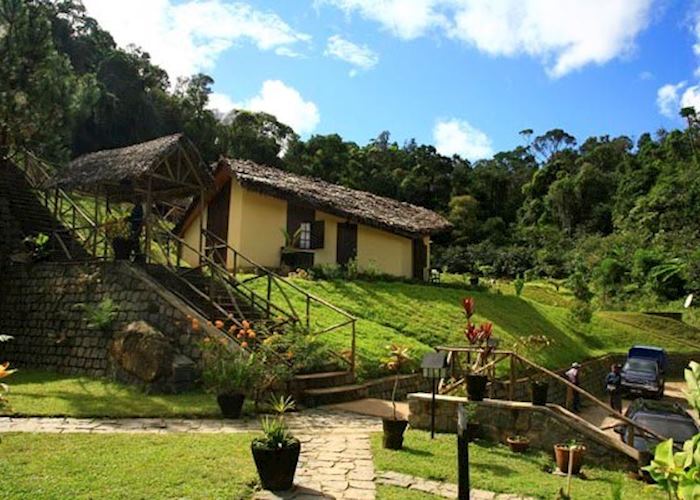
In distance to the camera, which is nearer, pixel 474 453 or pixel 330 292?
pixel 474 453

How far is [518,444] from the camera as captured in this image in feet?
27.6

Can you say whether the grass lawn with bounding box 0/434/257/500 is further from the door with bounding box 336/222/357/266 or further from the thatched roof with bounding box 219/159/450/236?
the door with bounding box 336/222/357/266

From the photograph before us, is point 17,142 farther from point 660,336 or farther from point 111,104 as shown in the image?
point 660,336

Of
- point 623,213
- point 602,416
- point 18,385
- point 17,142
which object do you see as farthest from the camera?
point 623,213

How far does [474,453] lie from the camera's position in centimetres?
803

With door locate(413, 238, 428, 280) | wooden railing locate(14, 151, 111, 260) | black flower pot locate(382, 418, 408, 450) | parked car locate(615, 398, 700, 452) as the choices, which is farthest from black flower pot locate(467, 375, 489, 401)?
door locate(413, 238, 428, 280)

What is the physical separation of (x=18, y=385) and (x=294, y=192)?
1176cm

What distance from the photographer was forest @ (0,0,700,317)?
36594mm

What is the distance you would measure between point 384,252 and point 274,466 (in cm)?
1795

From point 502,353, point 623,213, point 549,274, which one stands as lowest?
point 502,353

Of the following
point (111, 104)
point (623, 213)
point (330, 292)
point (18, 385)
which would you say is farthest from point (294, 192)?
point (623, 213)

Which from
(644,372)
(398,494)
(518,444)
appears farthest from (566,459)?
(644,372)

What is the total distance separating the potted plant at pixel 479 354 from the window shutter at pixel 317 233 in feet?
37.4

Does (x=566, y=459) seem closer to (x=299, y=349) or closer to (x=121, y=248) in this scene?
(x=299, y=349)
